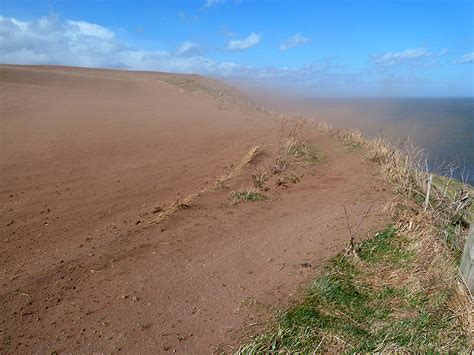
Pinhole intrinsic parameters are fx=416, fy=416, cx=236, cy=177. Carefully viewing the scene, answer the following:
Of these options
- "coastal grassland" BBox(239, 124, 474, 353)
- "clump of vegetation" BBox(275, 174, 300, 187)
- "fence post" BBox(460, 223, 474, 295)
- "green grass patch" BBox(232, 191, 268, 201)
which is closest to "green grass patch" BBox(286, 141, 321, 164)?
"clump of vegetation" BBox(275, 174, 300, 187)

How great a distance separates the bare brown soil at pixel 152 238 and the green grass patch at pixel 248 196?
137 mm

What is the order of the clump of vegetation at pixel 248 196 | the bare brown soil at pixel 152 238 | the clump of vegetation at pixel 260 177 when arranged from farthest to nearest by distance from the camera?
the clump of vegetation at pixel 260 177 < the clump of vegetation at pixel 248 196 < the bare brown soil at pixel 152 238

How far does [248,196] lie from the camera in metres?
6.43

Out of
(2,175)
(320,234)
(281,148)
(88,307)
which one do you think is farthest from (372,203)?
(2,175)

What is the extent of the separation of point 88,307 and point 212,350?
1186mm

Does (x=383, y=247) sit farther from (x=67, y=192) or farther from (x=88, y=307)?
(x=67, y=192)

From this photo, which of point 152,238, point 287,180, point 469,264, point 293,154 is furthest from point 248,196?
point 469,264

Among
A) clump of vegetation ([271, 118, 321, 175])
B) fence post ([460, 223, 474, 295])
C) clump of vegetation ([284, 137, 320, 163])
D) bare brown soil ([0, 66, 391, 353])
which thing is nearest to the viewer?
bare brown soil ([0, 66, 391, 353])

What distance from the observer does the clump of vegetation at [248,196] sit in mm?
6382

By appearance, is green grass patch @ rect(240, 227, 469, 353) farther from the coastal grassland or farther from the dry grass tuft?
the dry grass tuft

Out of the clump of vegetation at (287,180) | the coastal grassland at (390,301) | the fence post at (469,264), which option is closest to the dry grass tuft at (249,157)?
the clump of vegetation at (287,180)

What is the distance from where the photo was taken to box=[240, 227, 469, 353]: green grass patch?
3056 mm

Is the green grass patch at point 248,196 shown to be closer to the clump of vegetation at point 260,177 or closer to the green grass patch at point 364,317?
the clump of vegetation at point 260,177

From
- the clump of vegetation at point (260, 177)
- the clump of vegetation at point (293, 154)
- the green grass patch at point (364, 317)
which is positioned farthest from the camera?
the clump of vegetation at point (293, 154)
